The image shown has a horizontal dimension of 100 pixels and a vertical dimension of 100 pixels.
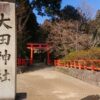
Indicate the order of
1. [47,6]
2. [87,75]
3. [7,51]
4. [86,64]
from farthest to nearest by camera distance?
[47,6]
[86,64]
[87,75]
[7,51]

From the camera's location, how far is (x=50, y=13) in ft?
141

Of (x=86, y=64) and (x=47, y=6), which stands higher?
(x=47, y=6)

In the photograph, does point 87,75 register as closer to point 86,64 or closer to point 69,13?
point 86,64

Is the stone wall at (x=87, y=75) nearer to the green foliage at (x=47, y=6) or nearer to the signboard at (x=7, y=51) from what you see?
the signboard at (x=7, y=51)

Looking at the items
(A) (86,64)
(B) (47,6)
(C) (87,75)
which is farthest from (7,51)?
(B) (47,6)

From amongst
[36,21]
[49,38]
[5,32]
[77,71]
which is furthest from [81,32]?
[5,32]

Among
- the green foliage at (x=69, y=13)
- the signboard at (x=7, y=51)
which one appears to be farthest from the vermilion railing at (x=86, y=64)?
the green foliage at (x=69, y=13)

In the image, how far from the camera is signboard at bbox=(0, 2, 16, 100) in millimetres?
8984

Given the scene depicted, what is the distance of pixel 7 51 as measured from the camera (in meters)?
8.99

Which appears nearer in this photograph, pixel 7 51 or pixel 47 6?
pixel 7 51

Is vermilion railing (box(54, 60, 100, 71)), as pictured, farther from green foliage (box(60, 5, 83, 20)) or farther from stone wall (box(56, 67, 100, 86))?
green foliage (box(60, 5, 83, 20))

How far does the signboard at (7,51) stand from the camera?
8.98m

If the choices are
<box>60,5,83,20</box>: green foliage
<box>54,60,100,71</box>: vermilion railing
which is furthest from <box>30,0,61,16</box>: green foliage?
<box>54,60,100,71</box>: vermilion railing

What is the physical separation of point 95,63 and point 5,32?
11.6 metres
